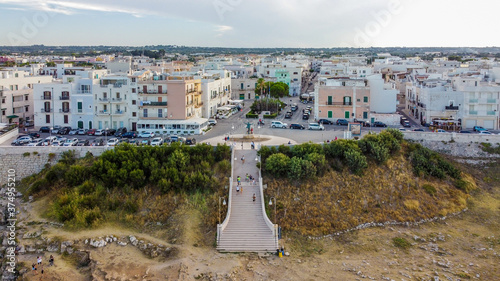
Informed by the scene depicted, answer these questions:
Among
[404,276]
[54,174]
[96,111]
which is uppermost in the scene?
[96,111]

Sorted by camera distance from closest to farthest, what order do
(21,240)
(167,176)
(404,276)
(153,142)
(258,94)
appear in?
1. (404,276)
2. (21,240)
3. (167,176)
4. (153,142)
5. (258,94)

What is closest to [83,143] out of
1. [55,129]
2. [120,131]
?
[120,131]

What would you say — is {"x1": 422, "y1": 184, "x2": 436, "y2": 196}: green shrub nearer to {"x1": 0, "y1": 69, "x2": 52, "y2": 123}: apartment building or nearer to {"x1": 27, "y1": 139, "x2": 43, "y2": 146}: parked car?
{"x1": 27, "y1": 139, "x2": 43, "y2": 146}: parked car

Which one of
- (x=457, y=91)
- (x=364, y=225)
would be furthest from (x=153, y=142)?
(x=457, y=91)

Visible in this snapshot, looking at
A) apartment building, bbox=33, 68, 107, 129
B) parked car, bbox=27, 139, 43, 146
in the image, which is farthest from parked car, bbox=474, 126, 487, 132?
parked car, bbox=27, 139, 43, 146

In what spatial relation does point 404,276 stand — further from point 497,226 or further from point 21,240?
point 21,240

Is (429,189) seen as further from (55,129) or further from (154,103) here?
(55,129)
